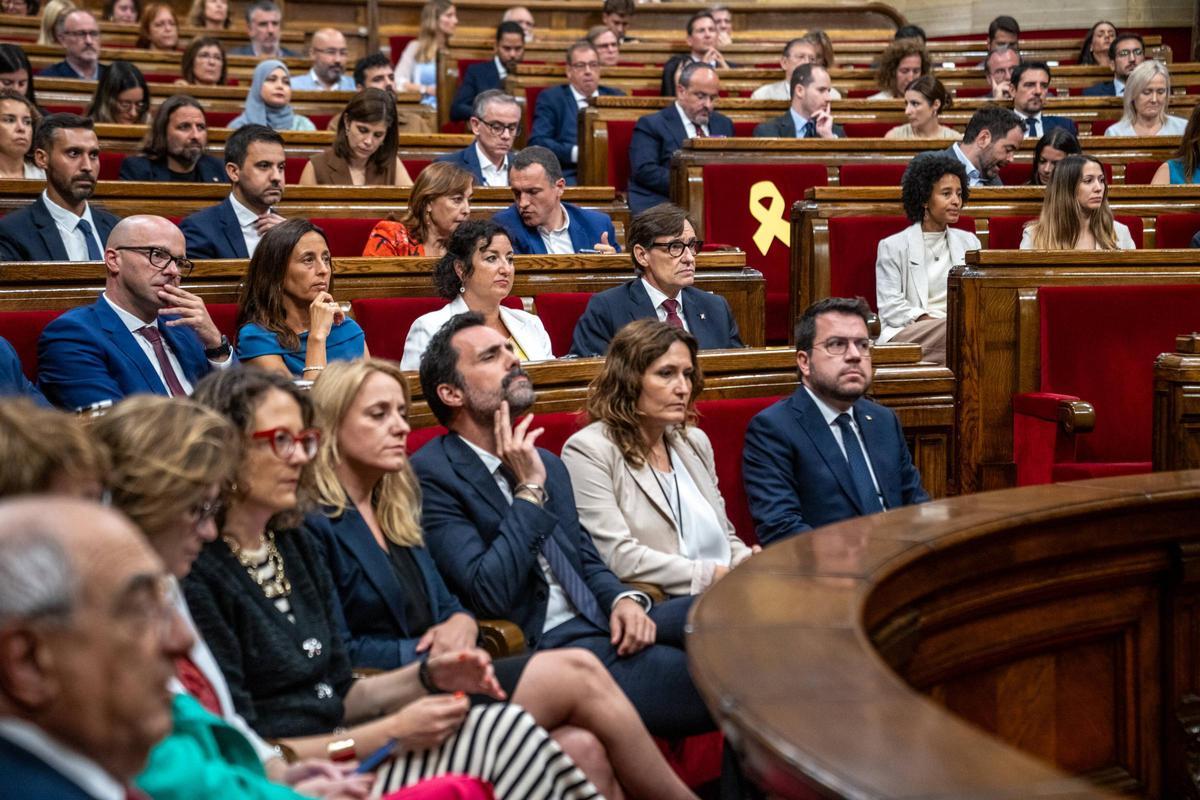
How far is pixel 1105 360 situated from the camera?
2791 mm

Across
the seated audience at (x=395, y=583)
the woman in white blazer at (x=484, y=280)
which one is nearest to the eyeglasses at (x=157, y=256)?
the woman in white blazer at (x=484, y=280)

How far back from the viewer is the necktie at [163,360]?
2246 millimetres

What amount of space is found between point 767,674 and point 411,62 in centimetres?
509

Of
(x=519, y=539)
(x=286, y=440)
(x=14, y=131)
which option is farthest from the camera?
(x=14, y=131)

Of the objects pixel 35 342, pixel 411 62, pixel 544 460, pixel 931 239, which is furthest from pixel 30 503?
pixel 411 62

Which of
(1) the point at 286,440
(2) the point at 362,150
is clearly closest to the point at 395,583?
(1) the point at 286,440

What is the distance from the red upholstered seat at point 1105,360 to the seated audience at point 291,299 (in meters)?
1.28

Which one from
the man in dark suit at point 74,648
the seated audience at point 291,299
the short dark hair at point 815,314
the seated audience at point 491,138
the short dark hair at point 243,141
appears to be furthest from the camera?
the seated audience at point 491,138

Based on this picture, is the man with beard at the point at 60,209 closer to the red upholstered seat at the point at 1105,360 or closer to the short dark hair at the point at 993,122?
the red upholstered seat at the point at 1105,360

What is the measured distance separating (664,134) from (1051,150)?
1083mm

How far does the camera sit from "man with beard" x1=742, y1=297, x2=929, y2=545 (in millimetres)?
2213

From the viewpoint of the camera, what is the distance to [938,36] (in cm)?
705

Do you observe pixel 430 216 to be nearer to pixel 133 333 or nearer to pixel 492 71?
pixel 133 333

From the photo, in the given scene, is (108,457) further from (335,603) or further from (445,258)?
(445,258)
